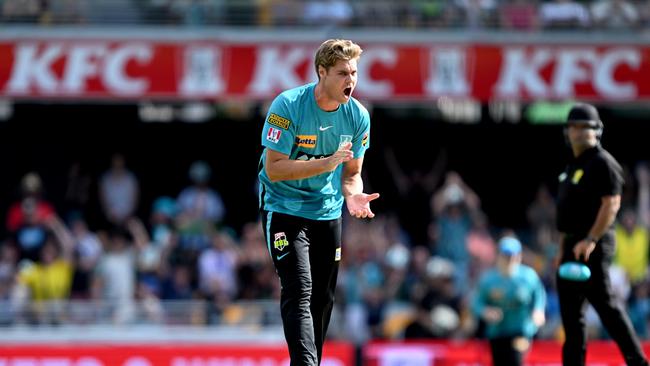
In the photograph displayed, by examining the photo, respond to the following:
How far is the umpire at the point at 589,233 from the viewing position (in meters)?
8.38

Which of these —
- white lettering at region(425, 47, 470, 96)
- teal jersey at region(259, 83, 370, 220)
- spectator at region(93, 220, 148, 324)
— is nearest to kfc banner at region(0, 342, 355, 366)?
spectator at region(93, 220, 148, 324)

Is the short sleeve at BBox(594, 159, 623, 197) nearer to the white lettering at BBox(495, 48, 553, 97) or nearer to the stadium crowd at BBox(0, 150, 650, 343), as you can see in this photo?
the stadium crowd at BBox(0, 150, 650, 343)

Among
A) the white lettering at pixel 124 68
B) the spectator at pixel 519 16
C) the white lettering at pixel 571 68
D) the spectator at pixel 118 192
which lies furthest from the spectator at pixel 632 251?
the spectator at pixel 118 192

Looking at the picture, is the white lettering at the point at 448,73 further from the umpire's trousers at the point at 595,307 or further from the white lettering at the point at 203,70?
the umpire's trousers at the point at 595,307

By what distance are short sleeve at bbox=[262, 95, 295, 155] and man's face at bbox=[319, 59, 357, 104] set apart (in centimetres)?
29

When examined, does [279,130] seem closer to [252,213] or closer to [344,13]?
[344,13]

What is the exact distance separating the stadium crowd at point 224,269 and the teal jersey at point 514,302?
1574mm

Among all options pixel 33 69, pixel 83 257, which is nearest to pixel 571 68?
pixel 83 257

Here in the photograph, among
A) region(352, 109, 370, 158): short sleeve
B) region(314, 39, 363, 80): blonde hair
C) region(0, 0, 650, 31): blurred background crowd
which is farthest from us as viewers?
region(0, 0, 650, 31): blurred background crowd

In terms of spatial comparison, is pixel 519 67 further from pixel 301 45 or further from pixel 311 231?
pixel 311 231

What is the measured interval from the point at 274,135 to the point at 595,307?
2964mm

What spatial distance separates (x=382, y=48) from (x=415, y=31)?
1.76 ft

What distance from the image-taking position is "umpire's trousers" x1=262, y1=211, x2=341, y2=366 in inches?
274

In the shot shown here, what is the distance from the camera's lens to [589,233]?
841cm
